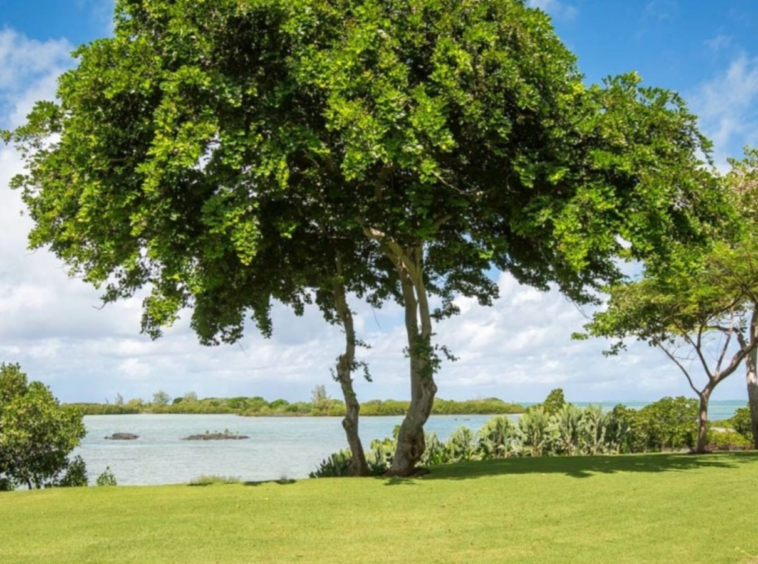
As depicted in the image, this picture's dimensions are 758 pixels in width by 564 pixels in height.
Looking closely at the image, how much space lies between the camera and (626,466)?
48.5 feet

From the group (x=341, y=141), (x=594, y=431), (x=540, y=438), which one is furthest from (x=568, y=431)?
(x=341, y=141)

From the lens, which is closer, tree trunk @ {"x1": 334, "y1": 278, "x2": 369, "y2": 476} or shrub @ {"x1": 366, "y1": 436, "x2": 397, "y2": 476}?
tree trunk @ {"x1": 334, "y1": 278, "x2": 369, "y2": 476}

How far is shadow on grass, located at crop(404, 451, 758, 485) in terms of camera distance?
1394 centimetres

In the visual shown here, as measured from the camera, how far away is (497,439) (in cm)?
2222

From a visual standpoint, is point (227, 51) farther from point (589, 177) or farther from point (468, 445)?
point (468, 445)

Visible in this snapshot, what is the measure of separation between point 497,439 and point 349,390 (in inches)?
351

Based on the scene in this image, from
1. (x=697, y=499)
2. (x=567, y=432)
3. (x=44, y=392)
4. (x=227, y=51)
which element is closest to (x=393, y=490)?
(x=697, y=499)

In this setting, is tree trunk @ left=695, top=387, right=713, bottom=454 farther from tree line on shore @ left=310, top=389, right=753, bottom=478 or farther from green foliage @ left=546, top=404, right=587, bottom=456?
green foliage @ left=546, top=404, right=587, bottom=456

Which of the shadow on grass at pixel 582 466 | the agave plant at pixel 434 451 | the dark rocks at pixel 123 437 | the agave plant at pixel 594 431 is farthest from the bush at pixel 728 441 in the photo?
the dark rocks at pixel 123 437

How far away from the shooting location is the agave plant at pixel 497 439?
22.1m

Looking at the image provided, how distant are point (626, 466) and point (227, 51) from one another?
454 inches

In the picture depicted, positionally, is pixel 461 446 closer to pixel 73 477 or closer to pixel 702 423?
pixel 702 423

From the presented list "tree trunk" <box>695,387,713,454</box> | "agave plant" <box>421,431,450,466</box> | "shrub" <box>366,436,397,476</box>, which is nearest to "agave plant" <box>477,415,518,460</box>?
"agave plant" <box>421,431,450,466</box>

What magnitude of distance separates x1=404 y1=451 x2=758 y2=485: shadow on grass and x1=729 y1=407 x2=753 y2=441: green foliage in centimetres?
1357
